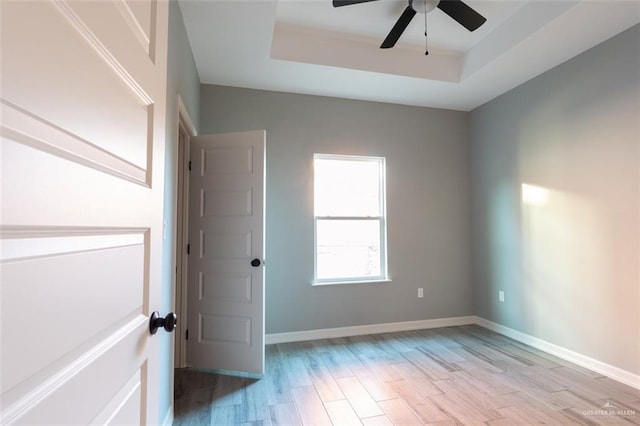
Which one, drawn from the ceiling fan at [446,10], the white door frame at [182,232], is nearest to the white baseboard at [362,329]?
the white door frame at [182,232]

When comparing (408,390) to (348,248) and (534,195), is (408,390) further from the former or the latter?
(534,195)

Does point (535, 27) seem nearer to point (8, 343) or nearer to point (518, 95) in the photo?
point (518, 95)

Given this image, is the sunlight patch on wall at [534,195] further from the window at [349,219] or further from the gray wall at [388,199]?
the window at [349,219]

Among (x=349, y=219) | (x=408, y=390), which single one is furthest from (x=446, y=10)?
(x=408, y=390)

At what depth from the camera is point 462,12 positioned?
2.22 meters

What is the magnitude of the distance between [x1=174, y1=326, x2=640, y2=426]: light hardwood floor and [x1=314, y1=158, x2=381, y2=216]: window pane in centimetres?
151

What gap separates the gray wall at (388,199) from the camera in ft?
11.2

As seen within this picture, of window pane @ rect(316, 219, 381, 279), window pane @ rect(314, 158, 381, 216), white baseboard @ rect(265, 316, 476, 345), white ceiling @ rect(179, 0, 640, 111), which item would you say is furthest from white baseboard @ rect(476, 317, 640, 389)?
white ceiling @ rect(179, 0, 640, 111)

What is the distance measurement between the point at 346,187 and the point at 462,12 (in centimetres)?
202

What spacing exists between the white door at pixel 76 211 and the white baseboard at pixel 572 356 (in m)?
3.34

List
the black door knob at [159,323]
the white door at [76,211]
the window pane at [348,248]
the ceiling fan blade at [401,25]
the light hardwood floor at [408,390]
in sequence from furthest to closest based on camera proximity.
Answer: the window pane at [348,248]
the ceiling fan blade at [401,25]
the light hardwood floor at [408,390]
the black door knob at [159,323]
the white door at [76,211]

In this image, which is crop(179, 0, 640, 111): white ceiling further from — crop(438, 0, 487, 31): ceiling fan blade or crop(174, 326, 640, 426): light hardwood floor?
crop(174, 326, 640, 426): light hardwood floor

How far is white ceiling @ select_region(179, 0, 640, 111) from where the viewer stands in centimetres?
232

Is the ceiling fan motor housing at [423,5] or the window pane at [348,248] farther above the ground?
the ceiling fan motor housing at [423,5]
